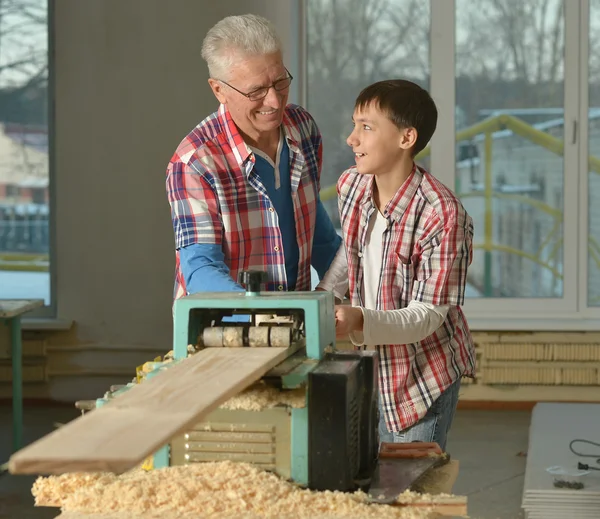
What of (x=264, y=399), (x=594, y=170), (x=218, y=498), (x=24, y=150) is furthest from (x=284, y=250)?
(x=24, y=150)

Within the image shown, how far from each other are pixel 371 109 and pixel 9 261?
406 centimetres

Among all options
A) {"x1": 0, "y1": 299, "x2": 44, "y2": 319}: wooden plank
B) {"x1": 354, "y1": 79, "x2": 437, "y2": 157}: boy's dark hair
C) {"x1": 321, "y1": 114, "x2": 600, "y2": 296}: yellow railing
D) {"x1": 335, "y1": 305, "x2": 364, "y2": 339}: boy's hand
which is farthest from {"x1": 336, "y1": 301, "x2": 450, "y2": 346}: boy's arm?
{"x1": 321, "y1": 114, "x2": 600, "y2": 296}: yellow railing

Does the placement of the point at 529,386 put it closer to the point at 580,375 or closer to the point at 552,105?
the point at 580,375

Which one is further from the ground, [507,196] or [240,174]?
[507,196]

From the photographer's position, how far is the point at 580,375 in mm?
5309

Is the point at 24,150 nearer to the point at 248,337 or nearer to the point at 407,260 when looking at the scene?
the point at 407,260

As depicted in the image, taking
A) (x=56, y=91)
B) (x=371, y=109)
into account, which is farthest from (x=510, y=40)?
(x=371, y=109)

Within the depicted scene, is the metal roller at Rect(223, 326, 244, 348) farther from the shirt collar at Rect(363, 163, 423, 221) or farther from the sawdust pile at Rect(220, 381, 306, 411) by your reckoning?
the shirt collar at Rect(363, 163, 423, 221)

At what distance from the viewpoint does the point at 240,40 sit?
2.02m

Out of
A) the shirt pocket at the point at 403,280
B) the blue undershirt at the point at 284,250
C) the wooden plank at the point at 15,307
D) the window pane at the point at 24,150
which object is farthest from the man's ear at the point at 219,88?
the window pane at the point at 24,150

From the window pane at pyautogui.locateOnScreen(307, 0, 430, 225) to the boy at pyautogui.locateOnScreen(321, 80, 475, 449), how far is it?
3.45 m

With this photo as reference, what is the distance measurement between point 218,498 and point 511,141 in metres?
4.44

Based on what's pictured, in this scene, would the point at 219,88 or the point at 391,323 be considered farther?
the point at 219,88

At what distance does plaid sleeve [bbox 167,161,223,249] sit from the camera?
2.00 meters
